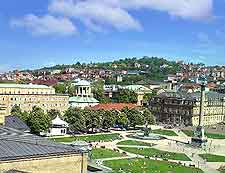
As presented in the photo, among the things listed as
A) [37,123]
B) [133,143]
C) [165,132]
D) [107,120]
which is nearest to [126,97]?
[165,132]

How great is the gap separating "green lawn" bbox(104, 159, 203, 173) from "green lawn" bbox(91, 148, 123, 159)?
4373mm

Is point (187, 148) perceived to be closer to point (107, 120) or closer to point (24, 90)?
point (107, 120)

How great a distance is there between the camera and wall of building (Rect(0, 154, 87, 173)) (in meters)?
30.0

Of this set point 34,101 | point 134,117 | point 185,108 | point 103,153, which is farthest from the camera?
point 185,108

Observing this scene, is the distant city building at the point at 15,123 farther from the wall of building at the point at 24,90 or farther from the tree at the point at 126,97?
the tree at the point at 126,97

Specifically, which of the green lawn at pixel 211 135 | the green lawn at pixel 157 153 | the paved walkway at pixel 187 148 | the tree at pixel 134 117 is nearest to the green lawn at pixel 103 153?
the paved walkway at pixel 187 148

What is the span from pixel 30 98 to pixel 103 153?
50.7 m

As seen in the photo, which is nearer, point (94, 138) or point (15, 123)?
point (15, 123)

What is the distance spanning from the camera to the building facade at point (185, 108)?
140250mm

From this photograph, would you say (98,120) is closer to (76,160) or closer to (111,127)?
(111,127)

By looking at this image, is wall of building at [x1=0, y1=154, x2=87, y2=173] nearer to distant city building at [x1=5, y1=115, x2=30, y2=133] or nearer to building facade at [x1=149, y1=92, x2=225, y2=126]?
distant city building at [x1=5, y1=115, x2=30, y2=133]

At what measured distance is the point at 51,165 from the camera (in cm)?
3150

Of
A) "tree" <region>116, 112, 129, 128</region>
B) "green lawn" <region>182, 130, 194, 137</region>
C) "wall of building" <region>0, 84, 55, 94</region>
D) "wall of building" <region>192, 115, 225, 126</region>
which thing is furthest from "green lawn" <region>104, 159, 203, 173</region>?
"wall of building" <region>192, 115, 225, 126</region>

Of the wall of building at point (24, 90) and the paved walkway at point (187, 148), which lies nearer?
the paved walkway at point (187, 148)
